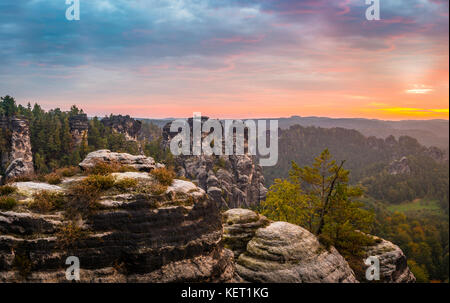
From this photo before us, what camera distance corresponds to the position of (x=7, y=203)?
1549 cm

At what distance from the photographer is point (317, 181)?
3616 centimetres

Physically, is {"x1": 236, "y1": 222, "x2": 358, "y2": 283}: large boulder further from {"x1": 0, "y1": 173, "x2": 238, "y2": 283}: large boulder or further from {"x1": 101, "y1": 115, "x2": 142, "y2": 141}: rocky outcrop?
{"x1": 101, "y1": 115, "x2": 142, "y2": 141}: rocky outcrop

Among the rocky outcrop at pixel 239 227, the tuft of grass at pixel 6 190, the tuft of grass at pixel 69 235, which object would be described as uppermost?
the tuft of grass at pixel 6 190

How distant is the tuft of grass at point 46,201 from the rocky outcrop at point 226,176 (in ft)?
296

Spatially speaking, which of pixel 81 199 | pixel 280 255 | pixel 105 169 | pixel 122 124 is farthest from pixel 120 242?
pixel 122 124

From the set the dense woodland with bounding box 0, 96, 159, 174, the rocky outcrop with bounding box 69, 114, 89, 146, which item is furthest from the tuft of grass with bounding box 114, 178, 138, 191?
the rocky outcrop with bounding box 69, 114, 89, 146

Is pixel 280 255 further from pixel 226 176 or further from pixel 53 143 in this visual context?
pixel 226 176

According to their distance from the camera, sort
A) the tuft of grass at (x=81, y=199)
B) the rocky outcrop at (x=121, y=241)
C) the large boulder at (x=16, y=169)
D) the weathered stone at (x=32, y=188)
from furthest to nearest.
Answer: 1. the large boulder at (x=16, y=169)
2. the weathered stone at (x=32, y=188)
3. the tuft of grass at (x=81, y=199)
4. the rocky outcrop at (x=121, y=241)

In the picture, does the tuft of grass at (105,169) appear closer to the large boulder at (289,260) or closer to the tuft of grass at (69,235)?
the tuft of grass at (69,235)

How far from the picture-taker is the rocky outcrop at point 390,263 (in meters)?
28.5

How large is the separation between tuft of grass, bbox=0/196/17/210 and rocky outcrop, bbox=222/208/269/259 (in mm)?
15760

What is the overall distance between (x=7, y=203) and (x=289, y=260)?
1863 cm

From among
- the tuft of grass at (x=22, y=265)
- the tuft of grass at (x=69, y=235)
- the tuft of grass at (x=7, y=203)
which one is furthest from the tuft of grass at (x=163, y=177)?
the tuft of grass at (x=22, y=265)

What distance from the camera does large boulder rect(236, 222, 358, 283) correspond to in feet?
69.5
